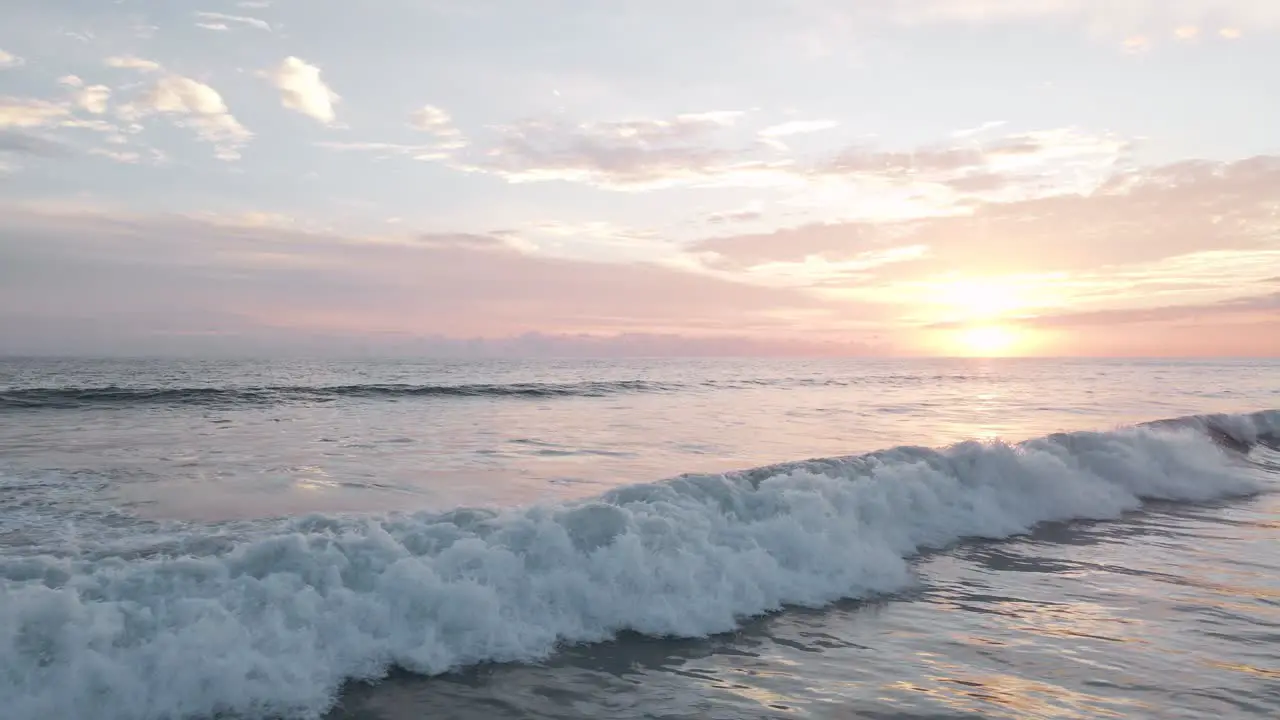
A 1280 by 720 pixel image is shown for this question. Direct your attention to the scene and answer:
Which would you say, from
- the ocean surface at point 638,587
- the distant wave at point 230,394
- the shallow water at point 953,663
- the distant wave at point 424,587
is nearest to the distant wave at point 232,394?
the distant wave at point 230,394

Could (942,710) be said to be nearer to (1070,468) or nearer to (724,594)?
(724,594)

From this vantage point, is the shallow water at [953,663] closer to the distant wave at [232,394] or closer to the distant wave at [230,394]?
the distant wave at [232,394]

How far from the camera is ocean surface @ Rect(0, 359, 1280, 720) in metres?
5.65

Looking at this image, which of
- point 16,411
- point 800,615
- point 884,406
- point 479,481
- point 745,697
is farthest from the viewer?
point 884,406

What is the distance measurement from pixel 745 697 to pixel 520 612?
240cm

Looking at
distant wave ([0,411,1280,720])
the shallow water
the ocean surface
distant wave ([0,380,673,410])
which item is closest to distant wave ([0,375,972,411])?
distant wave ([0,380,673,410])

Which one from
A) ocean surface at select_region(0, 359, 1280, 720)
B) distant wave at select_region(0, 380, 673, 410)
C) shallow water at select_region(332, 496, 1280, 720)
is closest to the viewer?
shallow water at select_region(332, 496, 1280, 720)

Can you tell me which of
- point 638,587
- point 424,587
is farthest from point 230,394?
point 638,587

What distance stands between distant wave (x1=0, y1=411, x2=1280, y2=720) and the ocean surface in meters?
0.03

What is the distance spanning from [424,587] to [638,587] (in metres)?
2.09

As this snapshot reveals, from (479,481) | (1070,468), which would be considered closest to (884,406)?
(1070,468)

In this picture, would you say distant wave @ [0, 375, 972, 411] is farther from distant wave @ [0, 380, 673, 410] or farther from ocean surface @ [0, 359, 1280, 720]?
ocean surface @ [0, 359, 1280, 720]

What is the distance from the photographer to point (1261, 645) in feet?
22.1

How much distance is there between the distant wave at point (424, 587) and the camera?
5621mm
